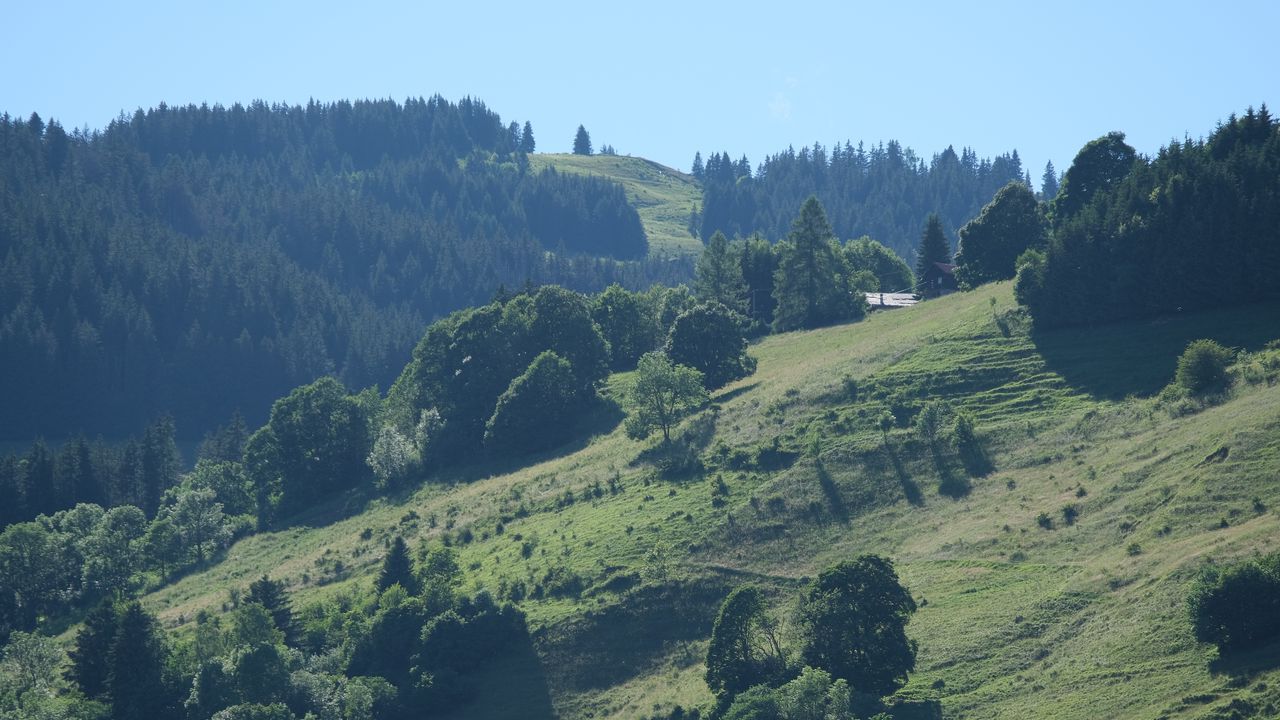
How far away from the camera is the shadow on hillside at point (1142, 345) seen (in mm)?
82562

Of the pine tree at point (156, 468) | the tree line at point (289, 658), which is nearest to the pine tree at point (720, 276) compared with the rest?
the pine tree at point (156, 468)

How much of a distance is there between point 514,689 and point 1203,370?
46.6 metres

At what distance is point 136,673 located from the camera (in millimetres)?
77125

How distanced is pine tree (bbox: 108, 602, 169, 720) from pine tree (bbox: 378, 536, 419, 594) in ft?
47.8

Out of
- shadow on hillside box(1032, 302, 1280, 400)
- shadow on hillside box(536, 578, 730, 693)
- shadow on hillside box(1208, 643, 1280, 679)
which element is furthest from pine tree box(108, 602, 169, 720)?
shadow on hillside box(1032, 302, 1280, 400)

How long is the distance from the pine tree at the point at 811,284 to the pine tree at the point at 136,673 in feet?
241

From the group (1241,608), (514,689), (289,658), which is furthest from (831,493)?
(289,658)

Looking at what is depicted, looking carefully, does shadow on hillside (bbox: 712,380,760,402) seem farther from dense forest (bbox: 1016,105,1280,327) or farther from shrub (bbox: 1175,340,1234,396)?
shrub (bbox: 1175,340,1234,396)

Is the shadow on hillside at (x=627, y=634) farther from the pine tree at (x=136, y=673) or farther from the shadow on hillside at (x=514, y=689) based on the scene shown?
the pine tree at (x=136, y=673)

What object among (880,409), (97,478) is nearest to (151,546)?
(97,478)

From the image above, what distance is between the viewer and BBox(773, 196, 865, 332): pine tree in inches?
5118

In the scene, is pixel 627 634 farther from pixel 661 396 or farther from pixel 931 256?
pixel 931 256

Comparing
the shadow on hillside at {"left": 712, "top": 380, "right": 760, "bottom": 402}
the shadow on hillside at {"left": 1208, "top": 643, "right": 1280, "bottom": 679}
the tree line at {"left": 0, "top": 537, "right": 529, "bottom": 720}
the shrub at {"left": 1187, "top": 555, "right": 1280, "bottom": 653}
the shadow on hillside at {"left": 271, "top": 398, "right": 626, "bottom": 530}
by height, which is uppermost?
the shadow on hillside at {"left": 712, "top": 380, "right": 760, "bottom": 402}

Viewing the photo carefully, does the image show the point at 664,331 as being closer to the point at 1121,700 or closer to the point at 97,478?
the point at 97,478
